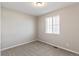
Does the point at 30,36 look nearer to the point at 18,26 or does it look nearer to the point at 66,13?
the point at 18,26

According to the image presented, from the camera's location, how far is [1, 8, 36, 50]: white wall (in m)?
3.12

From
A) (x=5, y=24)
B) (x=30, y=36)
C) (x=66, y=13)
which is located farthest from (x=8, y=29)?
(x=66, y=13)

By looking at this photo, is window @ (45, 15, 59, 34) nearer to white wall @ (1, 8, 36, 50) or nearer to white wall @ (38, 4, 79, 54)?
white wall @ (38, 4, 79, 54)

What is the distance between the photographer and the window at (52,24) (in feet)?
11.9

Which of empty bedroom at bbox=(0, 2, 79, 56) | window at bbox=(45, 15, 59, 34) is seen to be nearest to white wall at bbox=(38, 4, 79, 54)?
empty bedroom at bbox=(0, 2, 79, 56)

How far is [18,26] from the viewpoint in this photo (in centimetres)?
375

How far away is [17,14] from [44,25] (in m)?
1.97

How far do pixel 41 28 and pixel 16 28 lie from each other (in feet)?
6.18

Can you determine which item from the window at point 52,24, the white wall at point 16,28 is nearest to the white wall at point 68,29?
the window at point 52,24

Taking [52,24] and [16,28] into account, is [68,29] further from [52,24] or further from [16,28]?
[16,28]

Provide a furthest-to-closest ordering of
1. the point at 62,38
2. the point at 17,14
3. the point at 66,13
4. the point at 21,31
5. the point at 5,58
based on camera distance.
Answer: the point at 21,31 → the point at 17,14 → the point at 62,38 → the point at 66,13 → the point at 5,58

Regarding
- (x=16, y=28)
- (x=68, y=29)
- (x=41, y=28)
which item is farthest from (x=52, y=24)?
(x=16, y=28)

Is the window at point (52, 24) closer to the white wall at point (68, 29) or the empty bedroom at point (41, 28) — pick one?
the empty bedroom at point (41, 28)

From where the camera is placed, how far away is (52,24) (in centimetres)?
397
